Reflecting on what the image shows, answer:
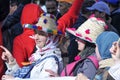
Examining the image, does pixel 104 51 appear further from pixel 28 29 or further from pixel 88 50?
pixel 28 29

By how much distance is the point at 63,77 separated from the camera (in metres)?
4.61

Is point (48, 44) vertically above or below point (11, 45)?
above

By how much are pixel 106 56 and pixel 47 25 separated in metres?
1.15

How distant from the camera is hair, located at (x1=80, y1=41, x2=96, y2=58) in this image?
5020 mm

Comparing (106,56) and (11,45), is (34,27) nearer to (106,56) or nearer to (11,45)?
(106,56)

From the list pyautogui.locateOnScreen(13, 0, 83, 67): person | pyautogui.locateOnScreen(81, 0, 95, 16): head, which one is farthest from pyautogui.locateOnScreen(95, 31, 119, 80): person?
pyautogui.locateOnScreen(81, 0, 95, 16): head

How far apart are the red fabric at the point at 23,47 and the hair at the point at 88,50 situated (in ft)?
3.73

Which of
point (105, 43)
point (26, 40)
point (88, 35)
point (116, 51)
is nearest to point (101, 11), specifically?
point (26, 40)

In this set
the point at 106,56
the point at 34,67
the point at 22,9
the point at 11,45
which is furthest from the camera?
the point at 22,9

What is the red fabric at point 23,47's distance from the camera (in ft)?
20.1

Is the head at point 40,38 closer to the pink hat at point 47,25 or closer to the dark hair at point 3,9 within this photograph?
the pink hat at point 47,25

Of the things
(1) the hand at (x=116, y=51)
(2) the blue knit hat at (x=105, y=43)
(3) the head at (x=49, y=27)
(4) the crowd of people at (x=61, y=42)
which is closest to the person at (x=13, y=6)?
(4) the crowd of people at (x=61, y=42)

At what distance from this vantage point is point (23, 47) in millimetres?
6281

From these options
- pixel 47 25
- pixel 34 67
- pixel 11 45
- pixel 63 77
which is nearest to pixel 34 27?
pixel 47 25
